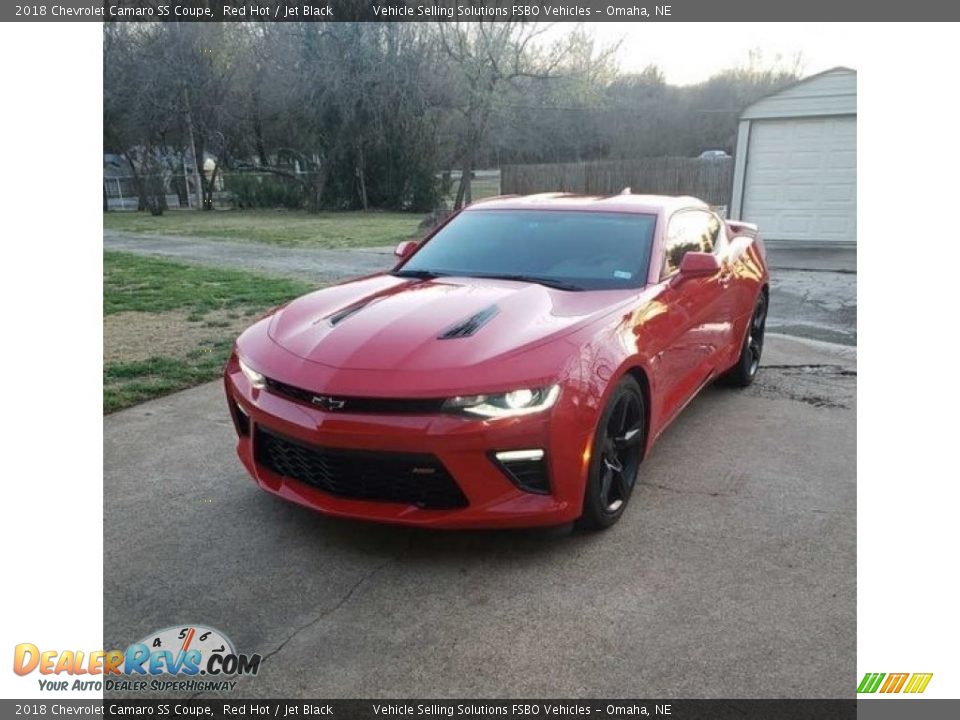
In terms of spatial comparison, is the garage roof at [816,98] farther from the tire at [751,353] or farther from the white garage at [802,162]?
the tire at [751,353]

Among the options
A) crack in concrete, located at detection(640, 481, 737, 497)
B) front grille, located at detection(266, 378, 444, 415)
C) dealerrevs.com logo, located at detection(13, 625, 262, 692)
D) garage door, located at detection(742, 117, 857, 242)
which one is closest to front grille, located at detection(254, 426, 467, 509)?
front grille, located at detection(266, 378, 444, 415)

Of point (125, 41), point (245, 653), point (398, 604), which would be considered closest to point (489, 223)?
point (398, 604)

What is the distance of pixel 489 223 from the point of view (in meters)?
4.34

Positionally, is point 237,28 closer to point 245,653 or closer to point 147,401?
point 147,401

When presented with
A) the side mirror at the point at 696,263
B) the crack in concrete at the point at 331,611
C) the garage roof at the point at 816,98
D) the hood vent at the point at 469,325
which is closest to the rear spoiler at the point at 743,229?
the side mirror at the point at 696,263

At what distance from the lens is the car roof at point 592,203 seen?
4.20 m

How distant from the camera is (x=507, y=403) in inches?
106

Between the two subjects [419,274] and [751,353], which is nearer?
[419,274]

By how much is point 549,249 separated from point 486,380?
153 cm

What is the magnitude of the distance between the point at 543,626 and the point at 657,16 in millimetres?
3282

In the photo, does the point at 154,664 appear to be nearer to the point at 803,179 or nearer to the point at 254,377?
the point at 254,377

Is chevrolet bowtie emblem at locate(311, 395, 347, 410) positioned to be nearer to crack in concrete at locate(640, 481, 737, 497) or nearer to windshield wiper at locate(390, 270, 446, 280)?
windshield wiper at locate(390, 270, 446, 280)

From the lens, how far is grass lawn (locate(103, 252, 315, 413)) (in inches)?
211
